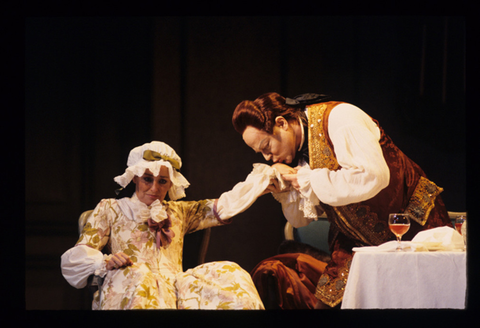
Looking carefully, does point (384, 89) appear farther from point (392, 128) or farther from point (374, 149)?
point (374, 149)

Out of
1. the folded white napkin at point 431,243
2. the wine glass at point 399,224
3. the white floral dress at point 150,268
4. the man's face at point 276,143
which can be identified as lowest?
the white floral dress at point 150,268

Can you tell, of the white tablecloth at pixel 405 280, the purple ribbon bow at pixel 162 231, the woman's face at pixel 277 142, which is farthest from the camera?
the woman's face at pixel 277 142

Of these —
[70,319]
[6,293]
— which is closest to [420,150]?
[70,319]

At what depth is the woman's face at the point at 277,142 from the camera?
290 centimetres

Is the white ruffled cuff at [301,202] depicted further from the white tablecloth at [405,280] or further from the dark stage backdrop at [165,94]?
the white tablecloth at [405,280]

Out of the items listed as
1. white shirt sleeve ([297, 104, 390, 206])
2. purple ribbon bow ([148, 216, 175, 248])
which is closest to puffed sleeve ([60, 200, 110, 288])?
purple ribbon bow ([148, 216, 175, 248])

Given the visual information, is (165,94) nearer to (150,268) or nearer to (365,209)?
(150,268)

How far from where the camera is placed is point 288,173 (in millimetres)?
2852

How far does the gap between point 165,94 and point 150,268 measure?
1074mm

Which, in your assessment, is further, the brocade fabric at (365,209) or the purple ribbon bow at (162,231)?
the purple ribbon bow at (162,231)

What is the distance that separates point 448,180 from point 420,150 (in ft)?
0.81

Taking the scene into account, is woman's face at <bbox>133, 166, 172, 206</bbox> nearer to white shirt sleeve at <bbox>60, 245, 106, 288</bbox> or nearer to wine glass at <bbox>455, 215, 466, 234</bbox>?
white shirt sleeve at <bbox>60, 245, 106, 288</bbox>

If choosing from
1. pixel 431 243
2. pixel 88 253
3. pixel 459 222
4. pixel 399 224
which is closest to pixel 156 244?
pixel 88 253

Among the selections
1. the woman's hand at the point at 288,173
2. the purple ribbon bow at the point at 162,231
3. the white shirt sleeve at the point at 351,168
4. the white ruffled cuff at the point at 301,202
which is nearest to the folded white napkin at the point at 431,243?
the white shirt sleeve at the point at 351,168
